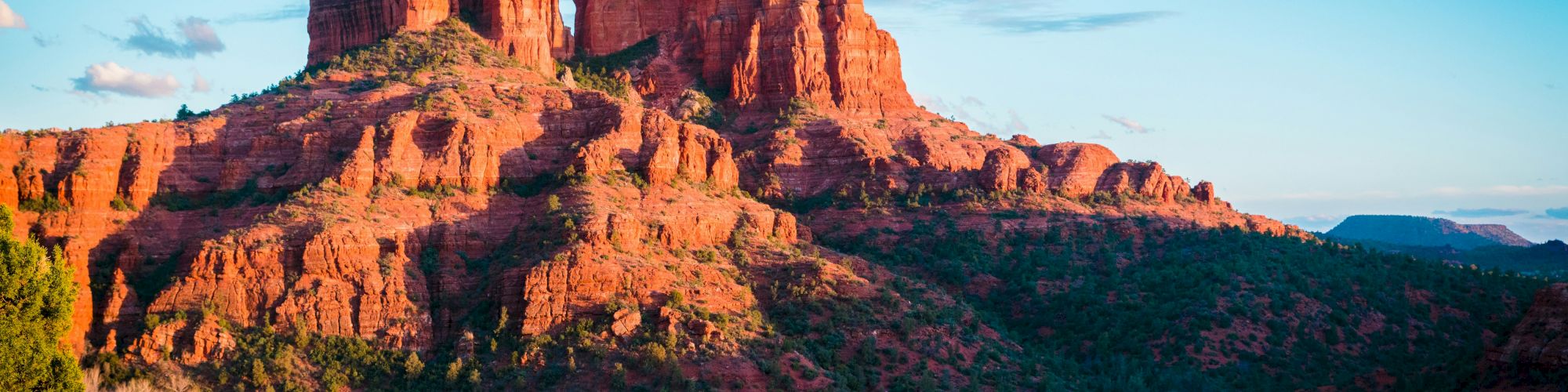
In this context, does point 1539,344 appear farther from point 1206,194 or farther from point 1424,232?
point 1424,232

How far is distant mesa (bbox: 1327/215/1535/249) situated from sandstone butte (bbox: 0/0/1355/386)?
6803 centimetres

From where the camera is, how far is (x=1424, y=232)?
168750 millimetres

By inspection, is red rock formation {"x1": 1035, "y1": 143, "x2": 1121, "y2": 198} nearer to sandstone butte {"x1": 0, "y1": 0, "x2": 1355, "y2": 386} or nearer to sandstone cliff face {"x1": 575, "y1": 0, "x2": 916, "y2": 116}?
sandstone butte {"x1": 0, "y1": 0, "x2": 1355, "y2": 386}

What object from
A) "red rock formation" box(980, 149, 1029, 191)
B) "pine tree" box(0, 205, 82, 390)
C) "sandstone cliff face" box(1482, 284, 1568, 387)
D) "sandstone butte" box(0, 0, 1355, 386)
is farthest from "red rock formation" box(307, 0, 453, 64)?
"sandstone cliff face" box(1482, 284, 1568, 387)

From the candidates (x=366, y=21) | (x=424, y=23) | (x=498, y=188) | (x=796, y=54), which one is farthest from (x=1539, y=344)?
(x=366, y=21)

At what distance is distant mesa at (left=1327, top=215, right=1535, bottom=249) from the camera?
161250mm

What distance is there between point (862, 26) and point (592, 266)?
35736mm

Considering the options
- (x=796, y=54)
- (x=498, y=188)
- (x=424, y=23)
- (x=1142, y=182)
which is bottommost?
(x=498, y=188)

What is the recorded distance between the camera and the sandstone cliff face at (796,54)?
105 meters

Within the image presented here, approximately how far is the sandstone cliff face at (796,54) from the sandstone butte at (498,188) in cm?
16

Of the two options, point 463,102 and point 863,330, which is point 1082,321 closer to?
point 863,330

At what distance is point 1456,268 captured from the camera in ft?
317

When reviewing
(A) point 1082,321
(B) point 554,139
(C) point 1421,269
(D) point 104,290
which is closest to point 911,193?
(A) point 1082,321

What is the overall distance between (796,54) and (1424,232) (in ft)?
287
